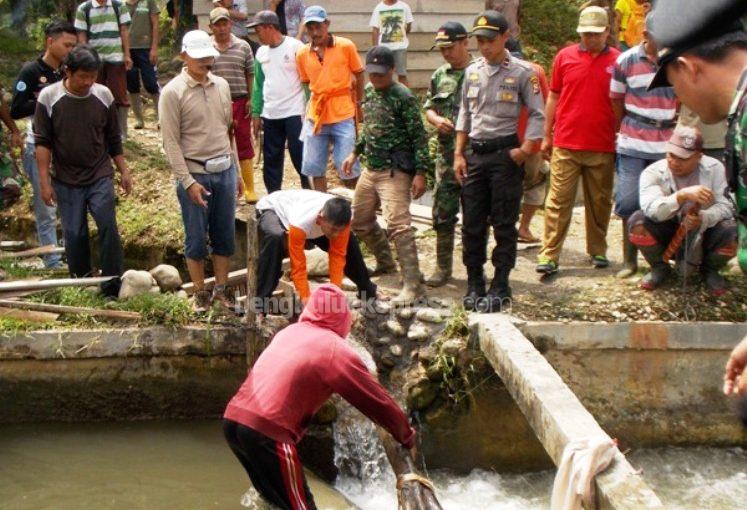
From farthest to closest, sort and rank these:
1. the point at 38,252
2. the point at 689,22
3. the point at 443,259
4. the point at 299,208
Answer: the point at 38,252 → the point at 443,259 → the point at 299,208 → the point at 689,22

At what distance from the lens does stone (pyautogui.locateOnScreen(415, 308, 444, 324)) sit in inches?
298

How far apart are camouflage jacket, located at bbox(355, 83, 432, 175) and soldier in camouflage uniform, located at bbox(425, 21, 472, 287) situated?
0.29 meters

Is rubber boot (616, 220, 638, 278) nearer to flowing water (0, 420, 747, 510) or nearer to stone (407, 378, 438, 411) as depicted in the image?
flowing water (0, 420, 747, 510)

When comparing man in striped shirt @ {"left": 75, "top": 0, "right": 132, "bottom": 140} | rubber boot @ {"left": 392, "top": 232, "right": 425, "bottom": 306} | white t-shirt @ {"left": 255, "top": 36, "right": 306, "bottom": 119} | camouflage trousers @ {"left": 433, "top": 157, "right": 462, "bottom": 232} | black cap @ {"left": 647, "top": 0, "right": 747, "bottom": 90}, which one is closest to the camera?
black cap @ {"left": 647, "top": 0, "right": 747, "bottom": 90}

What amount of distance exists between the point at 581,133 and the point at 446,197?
119 centimetres

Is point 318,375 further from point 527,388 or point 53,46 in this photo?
point 53,46

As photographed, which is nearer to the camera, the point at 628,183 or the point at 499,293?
the point at 499,293

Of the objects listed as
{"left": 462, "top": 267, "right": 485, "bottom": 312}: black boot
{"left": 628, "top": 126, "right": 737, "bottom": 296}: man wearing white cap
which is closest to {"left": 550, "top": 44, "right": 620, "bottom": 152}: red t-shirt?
{"left": 628, "top": 126, "right": 737, "bottom": 296}: man wearing white cap

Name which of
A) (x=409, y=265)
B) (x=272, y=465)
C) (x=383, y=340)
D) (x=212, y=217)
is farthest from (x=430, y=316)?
(x=272, y=465)

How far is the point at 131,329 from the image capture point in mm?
7637

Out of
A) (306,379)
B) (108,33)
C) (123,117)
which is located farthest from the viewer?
(123,117)

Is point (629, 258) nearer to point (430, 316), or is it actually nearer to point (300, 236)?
point (430, 316)

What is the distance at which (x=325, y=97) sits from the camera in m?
9.05

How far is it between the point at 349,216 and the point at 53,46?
10.8 feet
